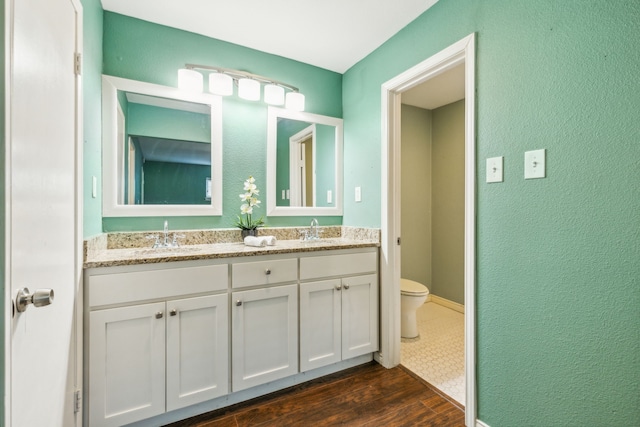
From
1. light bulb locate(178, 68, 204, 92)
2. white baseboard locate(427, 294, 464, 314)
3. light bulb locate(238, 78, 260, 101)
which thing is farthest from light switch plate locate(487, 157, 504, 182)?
white baseboard locate(427, 294, 464, 314)

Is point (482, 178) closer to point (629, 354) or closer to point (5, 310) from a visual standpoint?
point (629, 354)

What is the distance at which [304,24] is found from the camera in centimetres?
181

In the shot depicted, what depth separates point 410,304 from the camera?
7.72 ft

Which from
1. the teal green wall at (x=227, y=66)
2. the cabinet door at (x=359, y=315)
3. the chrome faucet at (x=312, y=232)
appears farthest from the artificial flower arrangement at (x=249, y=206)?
the cabinet door at (x=359, y=315)

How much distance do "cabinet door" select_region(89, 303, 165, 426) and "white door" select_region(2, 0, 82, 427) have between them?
8cm

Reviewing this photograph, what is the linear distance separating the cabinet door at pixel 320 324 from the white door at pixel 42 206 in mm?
1064

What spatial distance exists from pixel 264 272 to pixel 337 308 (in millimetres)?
558

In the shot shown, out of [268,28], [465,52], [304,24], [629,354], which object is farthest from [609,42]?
[268,28]

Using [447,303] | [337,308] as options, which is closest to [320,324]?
[337,308]

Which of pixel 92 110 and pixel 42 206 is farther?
pixel 92 110

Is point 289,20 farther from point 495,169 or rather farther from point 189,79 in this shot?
point 495,169

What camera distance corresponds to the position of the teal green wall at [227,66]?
5.73 feet

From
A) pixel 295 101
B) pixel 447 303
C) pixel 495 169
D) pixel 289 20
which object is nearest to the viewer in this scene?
pixel 495 169

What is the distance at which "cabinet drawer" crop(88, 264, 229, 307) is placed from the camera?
4.22 feet
